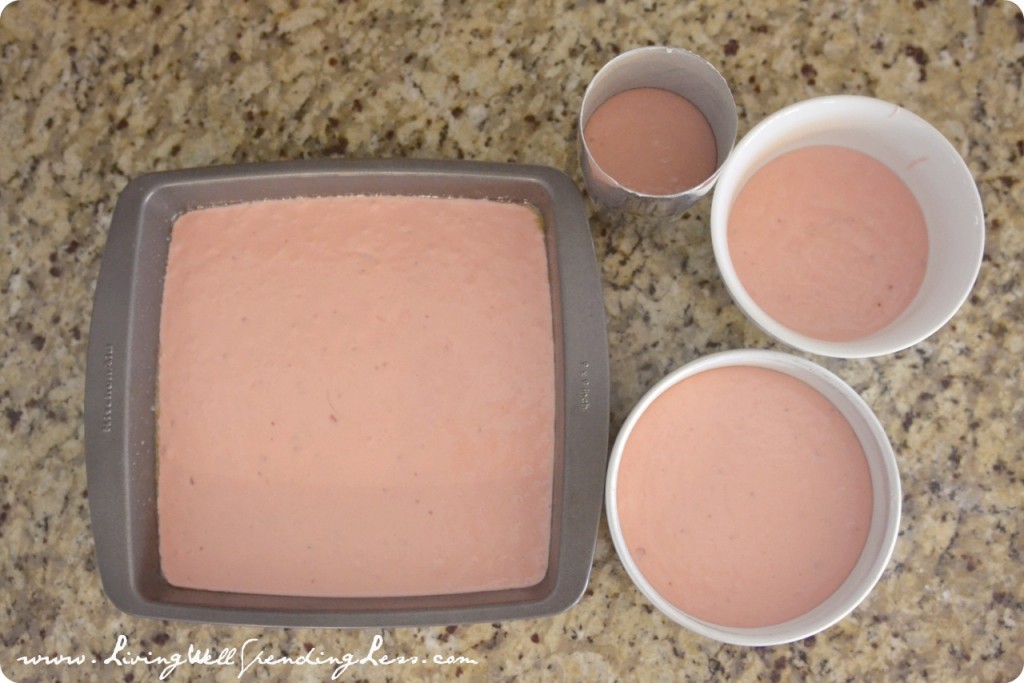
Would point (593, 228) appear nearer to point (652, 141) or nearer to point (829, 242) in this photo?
point (652, 141)

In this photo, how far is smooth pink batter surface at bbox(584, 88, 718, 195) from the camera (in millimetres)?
689

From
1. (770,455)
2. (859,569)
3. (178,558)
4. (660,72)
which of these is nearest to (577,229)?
(660,72)

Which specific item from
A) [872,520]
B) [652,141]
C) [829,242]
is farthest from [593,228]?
[872,520]

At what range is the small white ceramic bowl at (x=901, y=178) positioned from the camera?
2.00 feet

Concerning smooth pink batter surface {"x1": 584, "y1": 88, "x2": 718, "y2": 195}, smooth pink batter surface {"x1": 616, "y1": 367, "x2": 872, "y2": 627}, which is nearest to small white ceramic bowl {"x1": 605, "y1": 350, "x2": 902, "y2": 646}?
smooth pink batter surface {"x1": 616, "y1": 367, "x2": 872, "y2": 627}

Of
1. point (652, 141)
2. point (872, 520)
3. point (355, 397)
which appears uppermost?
point (652, 141)

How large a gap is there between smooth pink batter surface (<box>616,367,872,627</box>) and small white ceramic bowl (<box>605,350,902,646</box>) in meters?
0.01

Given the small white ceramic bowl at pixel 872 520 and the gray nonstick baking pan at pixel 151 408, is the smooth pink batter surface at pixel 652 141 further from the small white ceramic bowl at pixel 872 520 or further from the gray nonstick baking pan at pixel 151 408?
→ the small white ceramic bowl at pixel 872 520

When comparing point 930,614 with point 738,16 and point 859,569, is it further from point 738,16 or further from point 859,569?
point 738,16

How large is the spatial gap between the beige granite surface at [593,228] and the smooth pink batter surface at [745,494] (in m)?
0.08

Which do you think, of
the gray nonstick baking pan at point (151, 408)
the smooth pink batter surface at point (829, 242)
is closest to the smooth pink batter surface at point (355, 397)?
the gray nonstick baking pan at point (151, 408)

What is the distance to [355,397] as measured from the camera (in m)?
0.73

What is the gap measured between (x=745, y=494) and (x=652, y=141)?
327 mm

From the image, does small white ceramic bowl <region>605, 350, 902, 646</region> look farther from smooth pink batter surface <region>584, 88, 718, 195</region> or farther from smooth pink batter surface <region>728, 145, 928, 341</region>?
smooth pink batter surface <region>584, 88, 718, 195</region>
